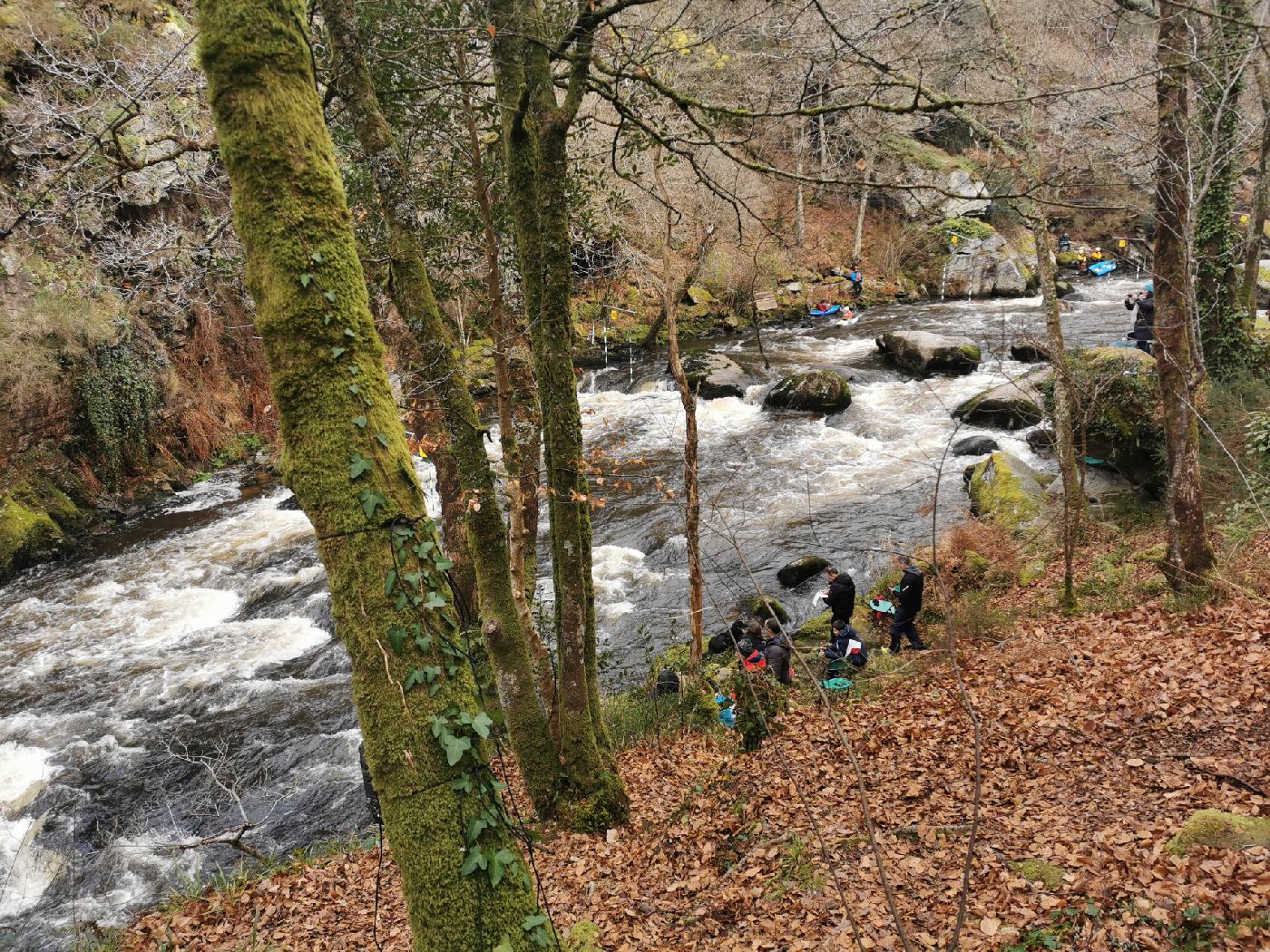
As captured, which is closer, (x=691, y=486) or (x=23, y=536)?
(x=691, y=486)

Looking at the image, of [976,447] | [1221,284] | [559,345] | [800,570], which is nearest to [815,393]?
[976,447]

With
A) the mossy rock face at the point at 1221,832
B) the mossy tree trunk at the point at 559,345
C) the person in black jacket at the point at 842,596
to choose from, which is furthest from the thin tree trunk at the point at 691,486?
the mossy rock face at the point at 1221,832

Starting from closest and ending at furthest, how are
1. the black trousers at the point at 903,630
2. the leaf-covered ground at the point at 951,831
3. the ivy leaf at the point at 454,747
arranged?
the ivy leaf at the point at 454,747
the leaf-covered ground at the point at 951,831
the black trousers at the point at 903,630

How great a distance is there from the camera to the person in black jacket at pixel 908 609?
9289 millimetres

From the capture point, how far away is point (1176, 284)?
665 cm

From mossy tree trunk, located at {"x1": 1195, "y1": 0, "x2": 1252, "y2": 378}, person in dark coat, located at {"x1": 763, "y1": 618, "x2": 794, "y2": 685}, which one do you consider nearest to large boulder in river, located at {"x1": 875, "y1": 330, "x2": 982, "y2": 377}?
mossy tree trunk, located at {"x1": 1195, "y1": 0, "x2": 1252, "y2": 378}

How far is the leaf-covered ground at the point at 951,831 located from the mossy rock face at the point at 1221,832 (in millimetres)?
96

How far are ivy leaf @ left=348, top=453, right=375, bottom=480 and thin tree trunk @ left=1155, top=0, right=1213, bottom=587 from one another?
22.8ft

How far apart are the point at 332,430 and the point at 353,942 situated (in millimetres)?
4867

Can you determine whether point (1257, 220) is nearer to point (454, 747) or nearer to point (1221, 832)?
point (1221, 832)

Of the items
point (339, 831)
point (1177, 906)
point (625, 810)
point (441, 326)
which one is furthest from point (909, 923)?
point (339, 831)

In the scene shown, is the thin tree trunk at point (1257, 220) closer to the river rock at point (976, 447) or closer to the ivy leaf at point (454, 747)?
the river rock at point (976, 447)

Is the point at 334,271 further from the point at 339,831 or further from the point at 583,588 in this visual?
the point at 339,831

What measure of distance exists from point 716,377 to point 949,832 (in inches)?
650
